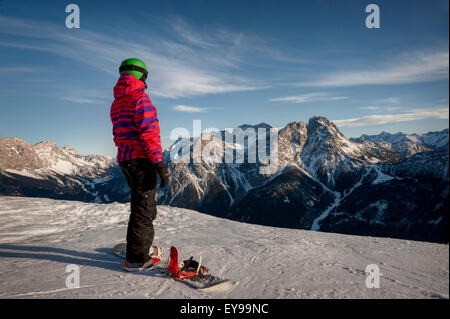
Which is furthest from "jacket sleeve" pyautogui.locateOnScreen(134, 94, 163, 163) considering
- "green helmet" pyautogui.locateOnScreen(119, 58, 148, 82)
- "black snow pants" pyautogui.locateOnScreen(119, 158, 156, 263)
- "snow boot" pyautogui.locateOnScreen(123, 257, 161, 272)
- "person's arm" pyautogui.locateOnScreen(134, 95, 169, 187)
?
"snow boot" pyautogui.locateOnScreen(123, 257, 161, 272)

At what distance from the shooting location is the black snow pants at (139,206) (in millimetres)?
5219

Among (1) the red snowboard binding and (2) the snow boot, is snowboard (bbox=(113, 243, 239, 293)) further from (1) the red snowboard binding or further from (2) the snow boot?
(2) the snow boot

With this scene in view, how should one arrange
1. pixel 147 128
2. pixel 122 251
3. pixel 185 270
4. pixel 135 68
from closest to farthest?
1. pixel 185 270
2. pixel 147 128
3. pixel 135 68
4. pixel 122 251

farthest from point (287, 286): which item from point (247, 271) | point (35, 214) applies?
point (35, 214)

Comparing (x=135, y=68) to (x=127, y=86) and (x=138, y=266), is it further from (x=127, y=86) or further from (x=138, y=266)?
(x=138, y=266)

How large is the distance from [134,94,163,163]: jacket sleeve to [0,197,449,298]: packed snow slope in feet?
8.00

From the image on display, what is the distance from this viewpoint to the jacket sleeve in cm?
498

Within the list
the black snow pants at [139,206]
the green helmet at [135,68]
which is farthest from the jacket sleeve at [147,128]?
the green helmet at [135,68]

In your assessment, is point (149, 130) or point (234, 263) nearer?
point (149, 130)

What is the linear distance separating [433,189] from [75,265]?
258577 millimetres

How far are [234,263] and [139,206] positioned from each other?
246cm

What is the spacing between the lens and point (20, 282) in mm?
4527

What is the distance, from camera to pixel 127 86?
5.22 metres

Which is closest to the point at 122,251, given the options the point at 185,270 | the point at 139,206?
the point at 139,206
